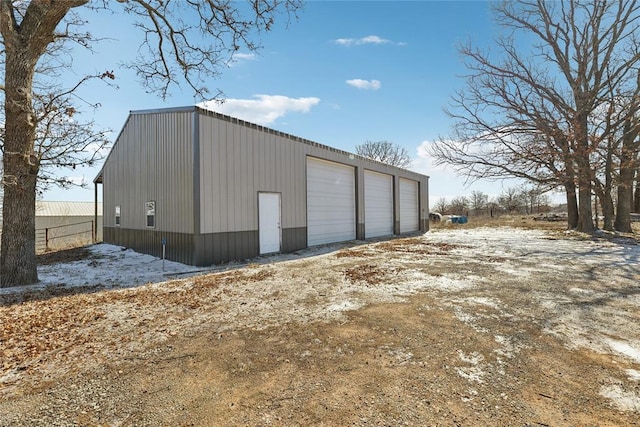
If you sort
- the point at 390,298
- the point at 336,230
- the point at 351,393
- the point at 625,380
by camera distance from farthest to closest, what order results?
the point at 336,230, the point at 390,298, the point at 625,380, the point at 351,393

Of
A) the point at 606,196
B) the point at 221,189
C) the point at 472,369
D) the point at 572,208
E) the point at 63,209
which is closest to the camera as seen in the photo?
the point at 472,369

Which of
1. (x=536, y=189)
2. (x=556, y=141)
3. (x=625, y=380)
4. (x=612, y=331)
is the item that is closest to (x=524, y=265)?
(x=612, y=331)

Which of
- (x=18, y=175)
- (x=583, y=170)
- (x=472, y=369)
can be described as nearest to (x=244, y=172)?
Answer: (x=18, y=175)

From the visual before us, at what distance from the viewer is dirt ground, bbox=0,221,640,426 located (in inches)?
94.1

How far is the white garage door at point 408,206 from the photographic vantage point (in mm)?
19141

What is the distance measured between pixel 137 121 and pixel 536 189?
20.0m

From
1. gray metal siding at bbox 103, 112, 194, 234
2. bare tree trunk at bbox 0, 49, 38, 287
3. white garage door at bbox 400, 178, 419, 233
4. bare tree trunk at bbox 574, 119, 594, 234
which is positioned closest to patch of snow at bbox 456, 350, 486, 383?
gray metal siding at bbox 103, 112, 194, 234

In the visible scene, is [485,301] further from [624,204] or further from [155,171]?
[624,204]

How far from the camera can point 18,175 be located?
6.38 m

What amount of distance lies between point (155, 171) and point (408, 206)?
47.8 feet

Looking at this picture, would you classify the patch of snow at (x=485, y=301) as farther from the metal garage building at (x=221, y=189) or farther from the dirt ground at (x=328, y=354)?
the metal garage building at (x=221, y=189)

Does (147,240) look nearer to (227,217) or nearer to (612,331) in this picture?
(227,217)

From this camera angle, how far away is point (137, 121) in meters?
11.2

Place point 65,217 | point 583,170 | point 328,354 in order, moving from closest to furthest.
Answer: point 328,354
point 583,170
point 65,217
